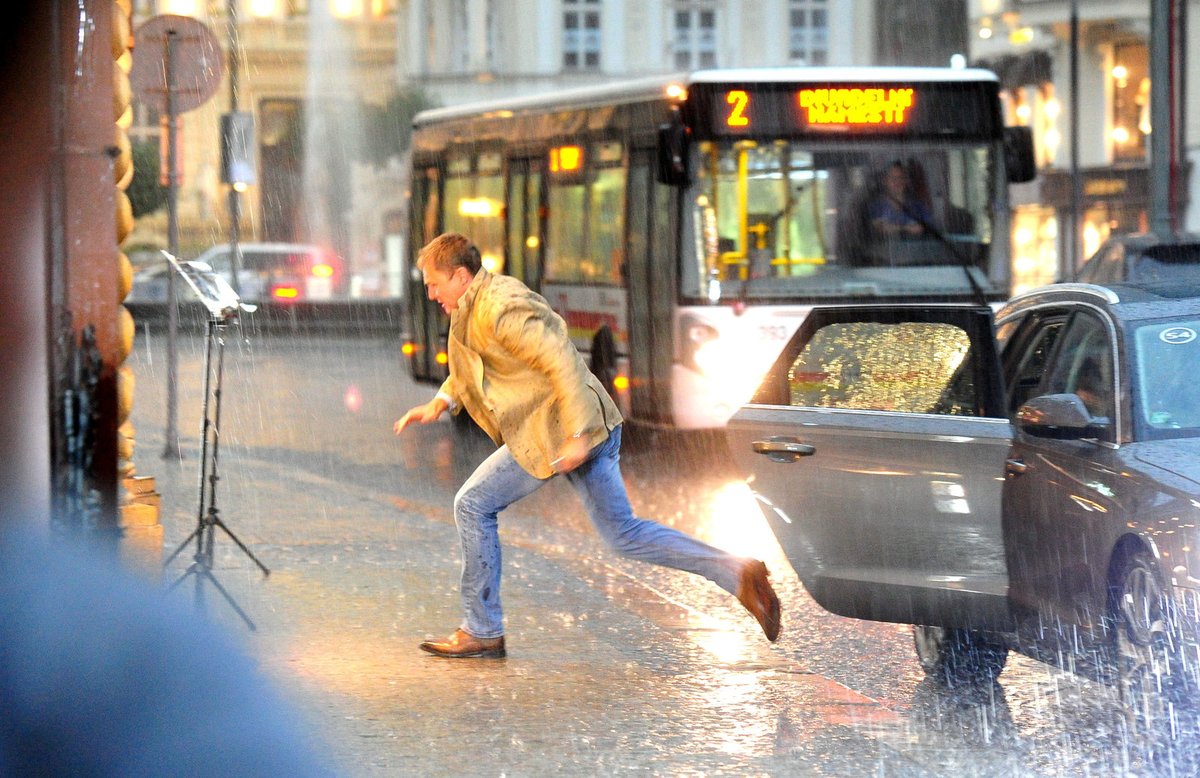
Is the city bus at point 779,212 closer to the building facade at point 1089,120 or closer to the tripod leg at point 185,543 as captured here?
the tripod leg at point 185,543

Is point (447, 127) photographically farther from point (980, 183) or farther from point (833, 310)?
point (833, 310)

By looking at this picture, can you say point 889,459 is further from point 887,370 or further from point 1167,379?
point 1167,379

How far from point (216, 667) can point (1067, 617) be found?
299 cm

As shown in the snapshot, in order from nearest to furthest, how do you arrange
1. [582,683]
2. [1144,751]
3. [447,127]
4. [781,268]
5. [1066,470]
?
1. [1144,751]
2. [1066,470]
3. [582,683]
4. [781,268]
5. [447,127]

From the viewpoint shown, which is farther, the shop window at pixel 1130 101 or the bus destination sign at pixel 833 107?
the shop window at pixel 1130 101

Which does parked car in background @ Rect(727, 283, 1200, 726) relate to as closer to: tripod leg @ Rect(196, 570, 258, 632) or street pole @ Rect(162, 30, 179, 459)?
tripod leg @ Rect(196, 570, 258, 632)

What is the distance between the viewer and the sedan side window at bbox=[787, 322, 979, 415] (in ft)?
22.9

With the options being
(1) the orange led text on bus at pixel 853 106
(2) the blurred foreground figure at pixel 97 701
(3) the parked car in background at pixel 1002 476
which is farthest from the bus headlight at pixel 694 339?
(2) the blurred foreground figure at pixel 97 701

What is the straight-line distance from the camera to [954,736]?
6.38 meters

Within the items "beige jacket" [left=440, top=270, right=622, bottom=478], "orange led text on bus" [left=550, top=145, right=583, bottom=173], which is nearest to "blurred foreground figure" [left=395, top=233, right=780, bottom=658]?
"beige jacket" [left=440, top=270, right=622, bottom=478]

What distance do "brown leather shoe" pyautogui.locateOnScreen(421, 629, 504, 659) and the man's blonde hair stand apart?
134 centimetres

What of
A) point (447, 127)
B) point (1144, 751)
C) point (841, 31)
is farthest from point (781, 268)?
point (841, 31)

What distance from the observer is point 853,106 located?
1496cm

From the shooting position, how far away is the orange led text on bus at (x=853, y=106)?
1495cm
